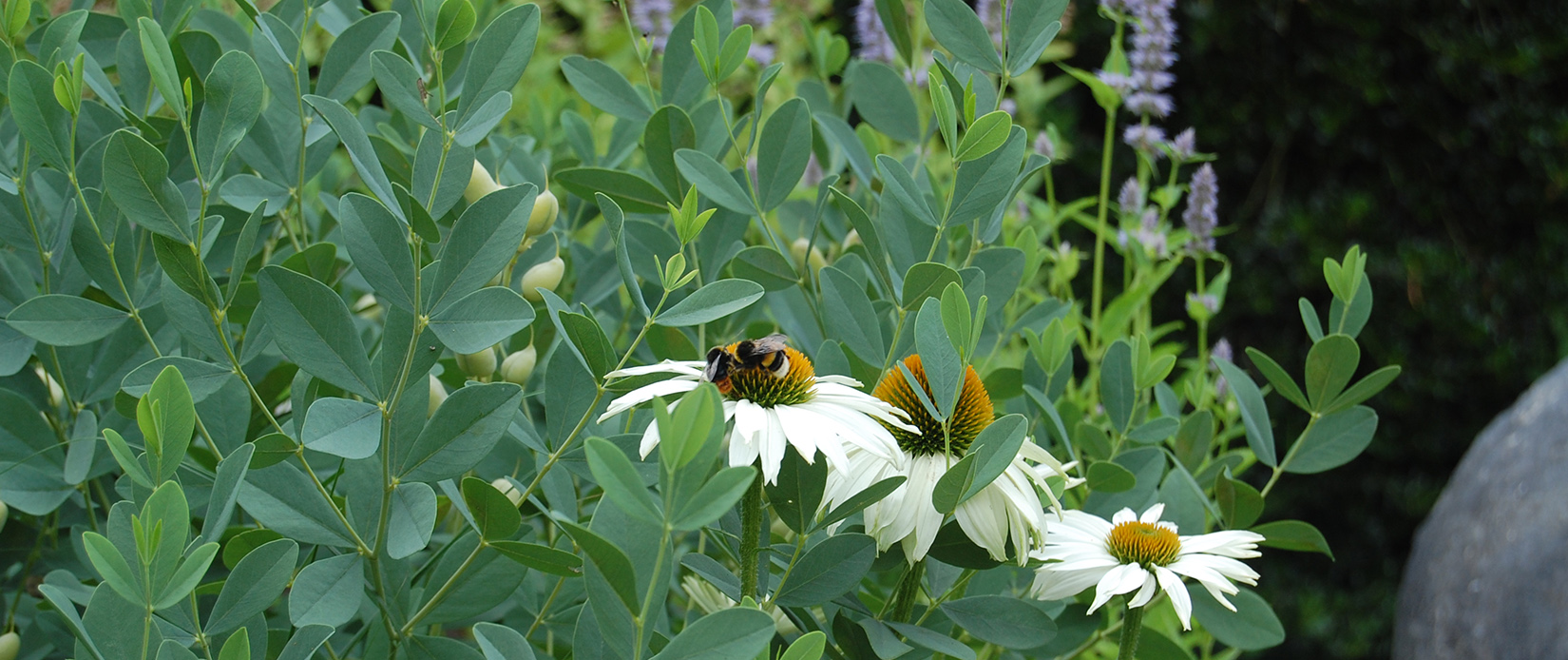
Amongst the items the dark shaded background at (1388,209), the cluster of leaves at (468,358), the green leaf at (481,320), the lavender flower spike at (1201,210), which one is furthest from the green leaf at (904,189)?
the dark shaded background at (1388,209)

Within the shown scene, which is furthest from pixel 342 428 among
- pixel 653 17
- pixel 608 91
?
pixel 653 17

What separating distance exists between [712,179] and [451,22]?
0.21 metres

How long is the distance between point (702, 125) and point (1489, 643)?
58.0 inches

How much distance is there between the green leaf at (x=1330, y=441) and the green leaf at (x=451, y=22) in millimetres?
587

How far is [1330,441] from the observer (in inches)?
31.4

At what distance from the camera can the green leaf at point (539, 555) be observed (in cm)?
54

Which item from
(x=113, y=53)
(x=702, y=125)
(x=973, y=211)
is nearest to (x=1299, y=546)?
(x=973, y=211)

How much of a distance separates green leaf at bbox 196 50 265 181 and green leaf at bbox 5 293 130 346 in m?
0.11

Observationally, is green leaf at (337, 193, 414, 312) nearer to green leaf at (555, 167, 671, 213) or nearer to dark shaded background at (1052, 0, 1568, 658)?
green leaf at (555, 167, 671, 213)

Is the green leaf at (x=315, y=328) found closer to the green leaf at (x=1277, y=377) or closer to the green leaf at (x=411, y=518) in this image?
the green leaf at (x=411, y=518)

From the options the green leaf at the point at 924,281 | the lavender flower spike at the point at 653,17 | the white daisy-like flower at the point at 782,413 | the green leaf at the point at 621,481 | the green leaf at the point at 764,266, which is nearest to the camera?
the green leaf at the point at 621,481

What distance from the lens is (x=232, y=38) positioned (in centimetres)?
93

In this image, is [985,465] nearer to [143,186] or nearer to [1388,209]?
[143,186]

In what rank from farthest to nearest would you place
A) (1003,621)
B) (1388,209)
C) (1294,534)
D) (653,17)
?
(1388,209), (653,17), (1294,534), (1003,621)
